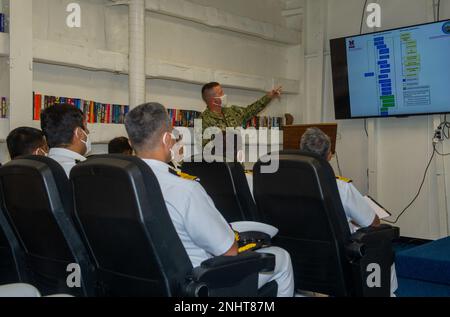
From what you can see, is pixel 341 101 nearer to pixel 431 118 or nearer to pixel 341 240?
pixel 431 118

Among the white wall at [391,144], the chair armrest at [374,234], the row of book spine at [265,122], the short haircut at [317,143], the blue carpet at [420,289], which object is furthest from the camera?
the row of book spine at [265,122]

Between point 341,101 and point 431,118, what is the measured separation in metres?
1.11

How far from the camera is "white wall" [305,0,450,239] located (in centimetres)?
581

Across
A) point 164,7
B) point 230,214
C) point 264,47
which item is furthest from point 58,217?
point 264,47

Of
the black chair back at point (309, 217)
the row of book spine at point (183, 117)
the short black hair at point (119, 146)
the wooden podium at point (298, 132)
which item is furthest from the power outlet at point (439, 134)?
the black chair back at point (309, 217)

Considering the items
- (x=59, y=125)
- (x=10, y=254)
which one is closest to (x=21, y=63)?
(x=59, y=125)

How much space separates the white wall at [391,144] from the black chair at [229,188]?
3.79m

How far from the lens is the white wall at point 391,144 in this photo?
5809 mm

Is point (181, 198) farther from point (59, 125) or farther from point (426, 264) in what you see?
point (426, 264)

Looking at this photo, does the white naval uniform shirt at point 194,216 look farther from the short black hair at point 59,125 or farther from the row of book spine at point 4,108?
the row of book spine at point 4,108

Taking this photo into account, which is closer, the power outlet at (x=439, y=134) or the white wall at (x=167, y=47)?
the white wall at (x=167, y=47)

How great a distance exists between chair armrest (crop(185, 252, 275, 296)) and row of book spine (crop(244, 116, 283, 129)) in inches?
174

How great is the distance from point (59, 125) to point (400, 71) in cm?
414

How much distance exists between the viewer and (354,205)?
273cm
